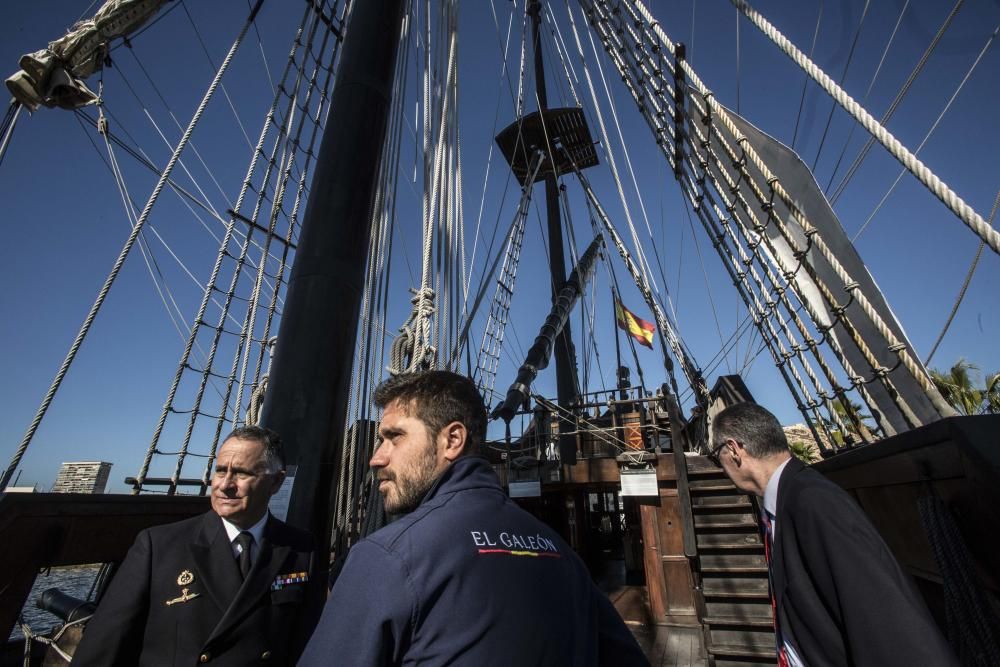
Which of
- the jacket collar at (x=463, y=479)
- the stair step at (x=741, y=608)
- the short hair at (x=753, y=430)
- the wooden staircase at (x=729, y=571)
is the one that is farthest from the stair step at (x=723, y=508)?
the jacket collar at (x=463, y=479)

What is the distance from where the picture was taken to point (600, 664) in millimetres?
937

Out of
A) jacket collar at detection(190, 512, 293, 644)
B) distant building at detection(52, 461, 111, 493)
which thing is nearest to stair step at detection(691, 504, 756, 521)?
jacket collar at detection(190, 512, 293, 644)

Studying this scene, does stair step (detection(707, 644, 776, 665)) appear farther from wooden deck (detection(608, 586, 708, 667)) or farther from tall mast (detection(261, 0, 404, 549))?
tall mast (detection(261, 0, 404, 549))

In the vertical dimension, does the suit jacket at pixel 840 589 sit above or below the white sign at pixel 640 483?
below

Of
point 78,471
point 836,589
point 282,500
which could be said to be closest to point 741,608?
point 836,589

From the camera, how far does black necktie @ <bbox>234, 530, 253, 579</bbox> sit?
4.82 ft

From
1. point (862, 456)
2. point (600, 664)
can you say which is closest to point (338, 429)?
point (600, 664)

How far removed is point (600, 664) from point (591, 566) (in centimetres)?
1059

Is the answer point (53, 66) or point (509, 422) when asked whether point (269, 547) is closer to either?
point (53, 66)

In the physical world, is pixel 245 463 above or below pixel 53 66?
below

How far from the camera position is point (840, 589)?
1.18 meters

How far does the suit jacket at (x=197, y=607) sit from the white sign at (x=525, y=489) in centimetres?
610

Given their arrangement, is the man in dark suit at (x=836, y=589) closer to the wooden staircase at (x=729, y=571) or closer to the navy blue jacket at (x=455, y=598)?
the navy blue jacket at (x=455, y=598)

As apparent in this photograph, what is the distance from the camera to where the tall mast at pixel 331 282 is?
2262mm
